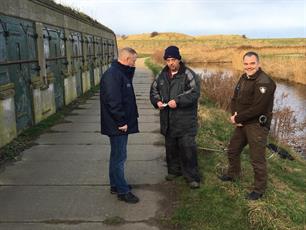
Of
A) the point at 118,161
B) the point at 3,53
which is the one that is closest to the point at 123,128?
the point at 118,161

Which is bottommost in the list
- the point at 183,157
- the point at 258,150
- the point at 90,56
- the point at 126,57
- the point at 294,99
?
the point at 294,99

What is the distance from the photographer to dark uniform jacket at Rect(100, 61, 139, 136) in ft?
16.7

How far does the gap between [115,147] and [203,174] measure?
166cm

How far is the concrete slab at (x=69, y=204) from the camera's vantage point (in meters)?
4.97

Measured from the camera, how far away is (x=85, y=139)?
29.8 feet

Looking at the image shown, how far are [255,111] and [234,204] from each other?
1186 millimetres

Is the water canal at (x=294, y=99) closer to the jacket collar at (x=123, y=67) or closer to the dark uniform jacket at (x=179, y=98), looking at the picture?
the dark uniform jacket at (x=179, y=98)

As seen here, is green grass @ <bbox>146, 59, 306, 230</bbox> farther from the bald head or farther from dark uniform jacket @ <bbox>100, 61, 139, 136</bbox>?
the bald head

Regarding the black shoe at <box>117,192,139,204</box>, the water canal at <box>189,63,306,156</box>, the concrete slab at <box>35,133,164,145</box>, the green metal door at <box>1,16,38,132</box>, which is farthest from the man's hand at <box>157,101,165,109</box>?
the water canal at <box>189,63,306,156</box>

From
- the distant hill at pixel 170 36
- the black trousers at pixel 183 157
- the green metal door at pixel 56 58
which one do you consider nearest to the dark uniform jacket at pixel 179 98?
the black trousers at pixel 183 157

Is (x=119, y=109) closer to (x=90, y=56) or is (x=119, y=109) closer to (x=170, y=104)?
(x=170, y=104)

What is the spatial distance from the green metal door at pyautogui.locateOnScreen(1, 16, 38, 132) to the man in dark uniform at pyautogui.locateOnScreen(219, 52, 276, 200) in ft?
16.3

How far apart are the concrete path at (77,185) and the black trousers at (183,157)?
0.32 meters

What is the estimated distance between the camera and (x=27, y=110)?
9.58 m
